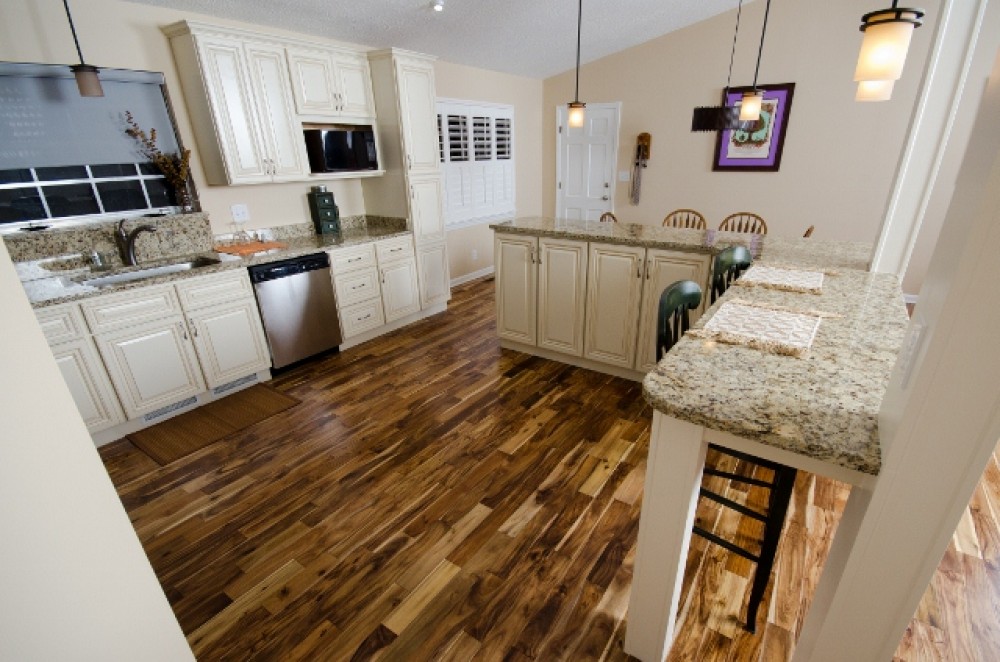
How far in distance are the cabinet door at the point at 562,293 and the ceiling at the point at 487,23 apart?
203cm

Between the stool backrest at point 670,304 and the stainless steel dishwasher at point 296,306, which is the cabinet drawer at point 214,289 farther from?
the stool backrest at point 670,304

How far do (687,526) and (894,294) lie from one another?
140 cm

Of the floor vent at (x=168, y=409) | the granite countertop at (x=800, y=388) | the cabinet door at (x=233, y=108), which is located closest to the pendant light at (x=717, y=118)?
the granite countertop at (x=800, y=388)

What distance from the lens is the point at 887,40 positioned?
146cm

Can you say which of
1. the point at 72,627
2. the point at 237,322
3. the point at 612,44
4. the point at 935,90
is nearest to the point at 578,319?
the point at 935,90

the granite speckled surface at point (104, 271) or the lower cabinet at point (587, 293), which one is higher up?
the granite speckled surface at point (104, 271)

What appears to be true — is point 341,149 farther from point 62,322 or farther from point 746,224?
point 746,224

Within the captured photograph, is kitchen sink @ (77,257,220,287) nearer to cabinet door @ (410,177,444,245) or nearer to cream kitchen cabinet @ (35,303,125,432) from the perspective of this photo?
cream kitchen cabinet @ (35,303,125,432)

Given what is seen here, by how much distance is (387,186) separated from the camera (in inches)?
161

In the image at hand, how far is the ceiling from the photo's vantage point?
312 centimetres

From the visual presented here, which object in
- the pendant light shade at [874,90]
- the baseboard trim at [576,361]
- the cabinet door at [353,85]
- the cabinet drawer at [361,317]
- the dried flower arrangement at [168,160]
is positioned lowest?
the baseboard trim at [576,361]

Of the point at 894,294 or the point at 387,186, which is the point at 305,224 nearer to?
the point at 387,186

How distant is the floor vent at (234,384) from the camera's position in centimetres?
307

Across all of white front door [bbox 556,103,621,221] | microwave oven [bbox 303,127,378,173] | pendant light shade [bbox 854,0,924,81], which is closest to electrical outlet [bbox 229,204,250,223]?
microwave oven [bbox 303,127,378,173]
